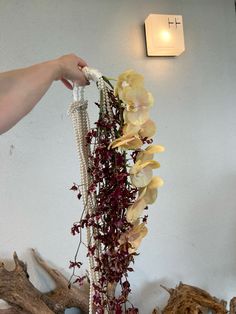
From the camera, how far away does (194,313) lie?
0.99 m

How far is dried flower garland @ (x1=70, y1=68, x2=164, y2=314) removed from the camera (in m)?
0.53

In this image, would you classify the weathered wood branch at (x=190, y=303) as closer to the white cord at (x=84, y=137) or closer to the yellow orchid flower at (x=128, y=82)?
the white cord at (x=84, y=137)

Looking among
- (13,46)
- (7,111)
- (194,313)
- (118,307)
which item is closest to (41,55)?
(13,46)

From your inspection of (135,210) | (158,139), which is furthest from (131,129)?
(158,139)

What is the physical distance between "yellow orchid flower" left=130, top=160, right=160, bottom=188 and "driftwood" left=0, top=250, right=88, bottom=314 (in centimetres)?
64

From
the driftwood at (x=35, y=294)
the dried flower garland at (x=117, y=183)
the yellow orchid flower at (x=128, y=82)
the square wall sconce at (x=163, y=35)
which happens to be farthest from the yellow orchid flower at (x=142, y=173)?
the square wall sconce at (x=163, y=35)

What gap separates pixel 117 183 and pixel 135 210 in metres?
0.06

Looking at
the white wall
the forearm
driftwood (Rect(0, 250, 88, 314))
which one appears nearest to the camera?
the forearm

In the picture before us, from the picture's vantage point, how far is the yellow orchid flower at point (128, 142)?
52cm

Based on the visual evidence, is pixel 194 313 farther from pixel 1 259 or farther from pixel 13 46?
pixel 13 46

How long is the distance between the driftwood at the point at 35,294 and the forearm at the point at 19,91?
65 centimetres

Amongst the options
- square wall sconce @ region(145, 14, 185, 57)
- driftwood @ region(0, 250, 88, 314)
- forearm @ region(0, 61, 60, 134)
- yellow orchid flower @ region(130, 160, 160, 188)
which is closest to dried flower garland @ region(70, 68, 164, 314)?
yellow orchid flower @ region(130, 160, 160, 188)

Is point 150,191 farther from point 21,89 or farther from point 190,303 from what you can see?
point 190,303

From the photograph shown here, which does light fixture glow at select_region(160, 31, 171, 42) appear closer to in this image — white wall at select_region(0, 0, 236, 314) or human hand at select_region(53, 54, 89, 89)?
white wall at select_region(0, 0, 236, 314)
